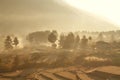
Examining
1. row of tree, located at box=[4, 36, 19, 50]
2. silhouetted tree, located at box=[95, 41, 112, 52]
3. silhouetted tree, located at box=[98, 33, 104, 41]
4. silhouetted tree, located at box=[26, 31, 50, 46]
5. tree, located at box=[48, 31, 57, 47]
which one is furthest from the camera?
silhouetted tree, located at box=[98, 33, 104, 41]

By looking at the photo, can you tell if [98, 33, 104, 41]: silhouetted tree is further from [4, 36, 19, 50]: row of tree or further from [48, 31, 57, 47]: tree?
[4, 36, 19, 50]: row of tree

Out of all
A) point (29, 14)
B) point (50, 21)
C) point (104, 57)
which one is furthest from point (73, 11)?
point (104, 57)

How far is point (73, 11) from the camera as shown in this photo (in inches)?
1043

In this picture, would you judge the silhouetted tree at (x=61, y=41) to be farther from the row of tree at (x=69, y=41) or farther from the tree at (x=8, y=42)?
the tree at (x=8, y=42)

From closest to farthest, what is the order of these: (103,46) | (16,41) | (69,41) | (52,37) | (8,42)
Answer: (103,46)
(8,42)
(69,41)
(16,41)
(52,37)

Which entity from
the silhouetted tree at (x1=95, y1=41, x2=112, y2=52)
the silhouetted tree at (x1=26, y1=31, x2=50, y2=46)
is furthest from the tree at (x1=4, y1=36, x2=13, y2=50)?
the silhouetted tree at (x1=95, y1=41, x2=112, y2=52)

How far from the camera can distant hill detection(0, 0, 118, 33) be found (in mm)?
22984

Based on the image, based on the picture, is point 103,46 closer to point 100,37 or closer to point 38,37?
point 100,37

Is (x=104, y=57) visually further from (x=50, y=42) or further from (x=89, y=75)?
(x=50, y=42)

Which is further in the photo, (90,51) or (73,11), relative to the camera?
(73,11)

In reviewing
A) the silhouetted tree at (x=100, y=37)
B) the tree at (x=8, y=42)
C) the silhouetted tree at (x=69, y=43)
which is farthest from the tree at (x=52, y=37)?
the silhouetted tree at (x=100, y=37)

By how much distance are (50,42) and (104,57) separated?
23.1 feet

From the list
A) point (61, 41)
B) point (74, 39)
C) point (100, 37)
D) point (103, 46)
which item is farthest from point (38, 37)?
point (103, 46)

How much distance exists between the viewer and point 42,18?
2483 cm
